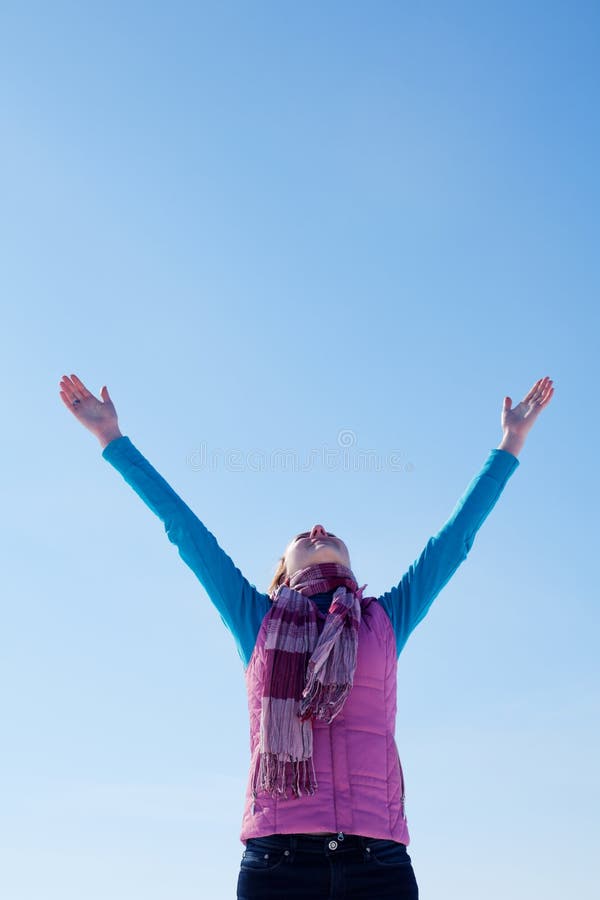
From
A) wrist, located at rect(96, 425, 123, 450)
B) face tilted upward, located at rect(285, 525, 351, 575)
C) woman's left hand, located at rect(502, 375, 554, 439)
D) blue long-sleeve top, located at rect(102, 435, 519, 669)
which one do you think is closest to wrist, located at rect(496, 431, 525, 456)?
woman's left hand, located at rect(502, 375, 554, 439)

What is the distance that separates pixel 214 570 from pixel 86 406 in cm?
132

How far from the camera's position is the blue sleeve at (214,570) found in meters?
5.39

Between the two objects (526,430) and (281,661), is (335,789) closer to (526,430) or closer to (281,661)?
(281,661)

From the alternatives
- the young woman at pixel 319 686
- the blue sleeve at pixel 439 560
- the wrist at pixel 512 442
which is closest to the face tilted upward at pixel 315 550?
the young woman at pixel 319 686

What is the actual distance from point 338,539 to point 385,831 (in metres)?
1.71

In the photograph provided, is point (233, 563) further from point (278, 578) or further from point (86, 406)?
point (86, 406)

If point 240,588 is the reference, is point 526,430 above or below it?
above

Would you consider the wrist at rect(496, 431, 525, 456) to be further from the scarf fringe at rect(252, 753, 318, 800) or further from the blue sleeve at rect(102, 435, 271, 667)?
the scarf fringe at rect(252, 753, 318, 800)

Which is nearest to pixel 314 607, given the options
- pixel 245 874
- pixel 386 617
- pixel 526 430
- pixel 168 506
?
pixel 386 617

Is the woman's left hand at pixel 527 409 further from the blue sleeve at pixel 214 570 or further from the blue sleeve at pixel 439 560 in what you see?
the blue sleeve at pixel 214 570

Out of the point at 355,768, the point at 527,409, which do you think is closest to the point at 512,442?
the point at 527,409

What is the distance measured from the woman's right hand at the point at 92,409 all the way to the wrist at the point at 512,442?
2.27 metres

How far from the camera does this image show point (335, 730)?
4.87 metres

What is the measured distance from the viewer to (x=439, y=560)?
5.61 meters
